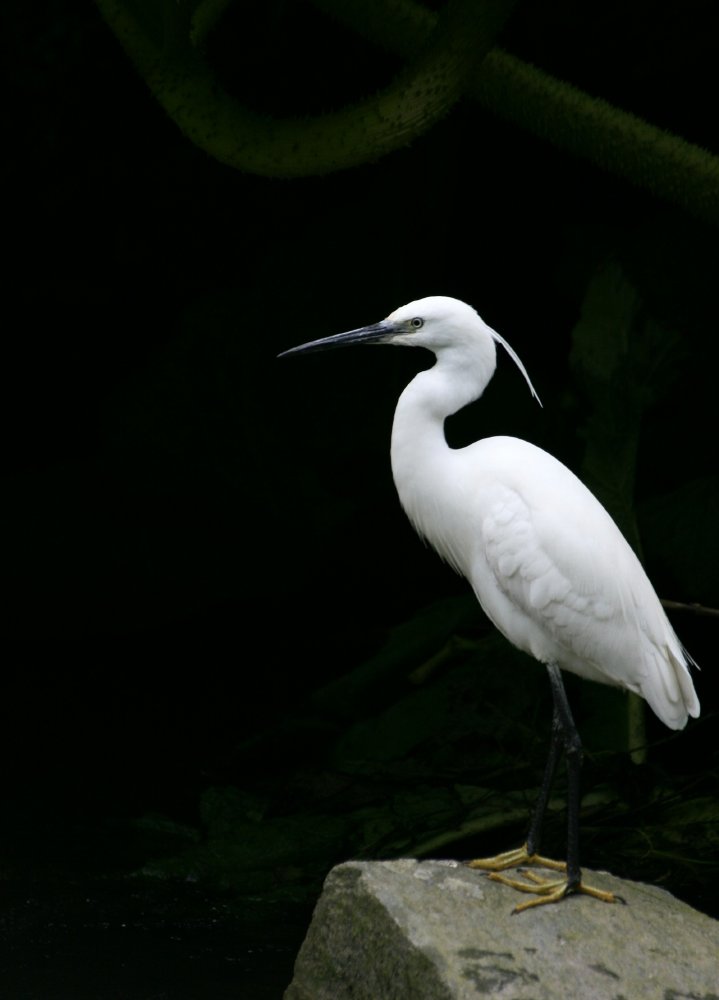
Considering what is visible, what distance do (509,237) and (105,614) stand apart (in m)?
1.33

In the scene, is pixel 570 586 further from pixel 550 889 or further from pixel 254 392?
pixel 254 392

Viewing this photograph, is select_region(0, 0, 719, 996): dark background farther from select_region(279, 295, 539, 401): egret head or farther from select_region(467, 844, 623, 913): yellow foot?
select_region(279, 295, 539, 401): egret head

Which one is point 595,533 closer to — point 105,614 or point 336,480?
point 336,480

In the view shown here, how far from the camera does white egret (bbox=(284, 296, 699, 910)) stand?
78.2 inches

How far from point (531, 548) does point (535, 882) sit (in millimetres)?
471

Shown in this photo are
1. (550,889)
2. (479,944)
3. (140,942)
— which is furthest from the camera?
(140,942)

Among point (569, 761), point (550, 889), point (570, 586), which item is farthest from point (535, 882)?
point (570, 586)

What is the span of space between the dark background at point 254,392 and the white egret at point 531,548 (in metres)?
0.48

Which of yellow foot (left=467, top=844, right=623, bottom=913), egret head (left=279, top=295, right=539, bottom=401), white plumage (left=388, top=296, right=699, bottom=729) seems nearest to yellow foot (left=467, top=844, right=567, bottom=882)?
yellow foot (left=467, top=844, right=623, bottom=913)

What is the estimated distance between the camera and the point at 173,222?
11.1 feet

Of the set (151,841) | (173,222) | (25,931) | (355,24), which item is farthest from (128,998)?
(173,222)

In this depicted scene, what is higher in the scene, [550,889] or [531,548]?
[531,548]

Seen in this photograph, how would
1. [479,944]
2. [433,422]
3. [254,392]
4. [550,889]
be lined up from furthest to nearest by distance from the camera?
[254,392] → [433,422] → [550,889] → [479,944]

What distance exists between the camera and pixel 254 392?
112 inches
